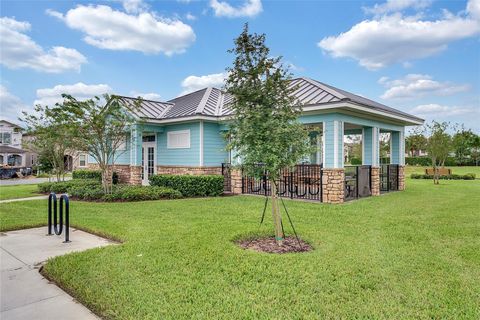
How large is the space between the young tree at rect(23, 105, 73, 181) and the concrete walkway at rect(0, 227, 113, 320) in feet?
24.7

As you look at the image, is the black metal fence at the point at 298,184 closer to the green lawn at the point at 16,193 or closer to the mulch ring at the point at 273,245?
the mulch ring at the point at 273,245

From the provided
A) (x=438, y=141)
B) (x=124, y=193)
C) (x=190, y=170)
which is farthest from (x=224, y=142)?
(x=438, y=141)

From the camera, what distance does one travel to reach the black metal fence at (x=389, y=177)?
1430cm

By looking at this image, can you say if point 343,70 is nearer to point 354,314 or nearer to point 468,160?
point 354,314

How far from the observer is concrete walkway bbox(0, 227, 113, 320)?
3.00 meters

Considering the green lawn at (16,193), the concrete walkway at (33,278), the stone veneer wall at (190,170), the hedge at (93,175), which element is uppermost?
the stone veneer wall at (190,170)

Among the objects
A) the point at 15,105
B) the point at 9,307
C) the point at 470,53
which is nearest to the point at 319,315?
the point at 9,307

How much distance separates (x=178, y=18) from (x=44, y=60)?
6.38m

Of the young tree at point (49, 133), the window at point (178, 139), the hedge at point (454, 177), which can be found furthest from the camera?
the hedge at point (454, 177)

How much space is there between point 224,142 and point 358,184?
6.05 meters

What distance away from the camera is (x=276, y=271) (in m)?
3.97

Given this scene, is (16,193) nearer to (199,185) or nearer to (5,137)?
(199,185)

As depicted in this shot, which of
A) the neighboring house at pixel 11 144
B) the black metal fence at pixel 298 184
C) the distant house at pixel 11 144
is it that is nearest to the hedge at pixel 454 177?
the black metal fence at pixel 298 184

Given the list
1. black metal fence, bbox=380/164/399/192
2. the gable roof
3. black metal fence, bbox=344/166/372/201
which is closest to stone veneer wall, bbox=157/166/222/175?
the gable roof
